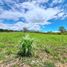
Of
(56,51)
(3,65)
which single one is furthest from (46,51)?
(3,65)

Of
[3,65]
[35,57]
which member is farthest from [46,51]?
[3,65]

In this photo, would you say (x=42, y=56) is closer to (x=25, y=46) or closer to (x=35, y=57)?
(x=35, y=57)

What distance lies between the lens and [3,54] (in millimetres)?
9859

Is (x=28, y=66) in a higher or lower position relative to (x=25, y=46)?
lower

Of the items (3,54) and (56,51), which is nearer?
(3,54)

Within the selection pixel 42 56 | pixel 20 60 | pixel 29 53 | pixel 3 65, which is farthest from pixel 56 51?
pixel 3 65

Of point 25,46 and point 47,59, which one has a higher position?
point 25,46

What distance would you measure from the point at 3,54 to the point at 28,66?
204cm

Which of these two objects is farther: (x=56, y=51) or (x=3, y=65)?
(x=56, y=51)

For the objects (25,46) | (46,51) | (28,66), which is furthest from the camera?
(46,51)

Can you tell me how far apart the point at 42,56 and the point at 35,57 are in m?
0.52

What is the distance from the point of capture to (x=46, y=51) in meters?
10.8

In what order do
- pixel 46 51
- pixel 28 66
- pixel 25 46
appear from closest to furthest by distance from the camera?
pixel 28 66 < pixel 25 46 < pixel 46 51

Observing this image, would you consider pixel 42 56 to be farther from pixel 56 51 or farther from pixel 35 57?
pixel 56 51
